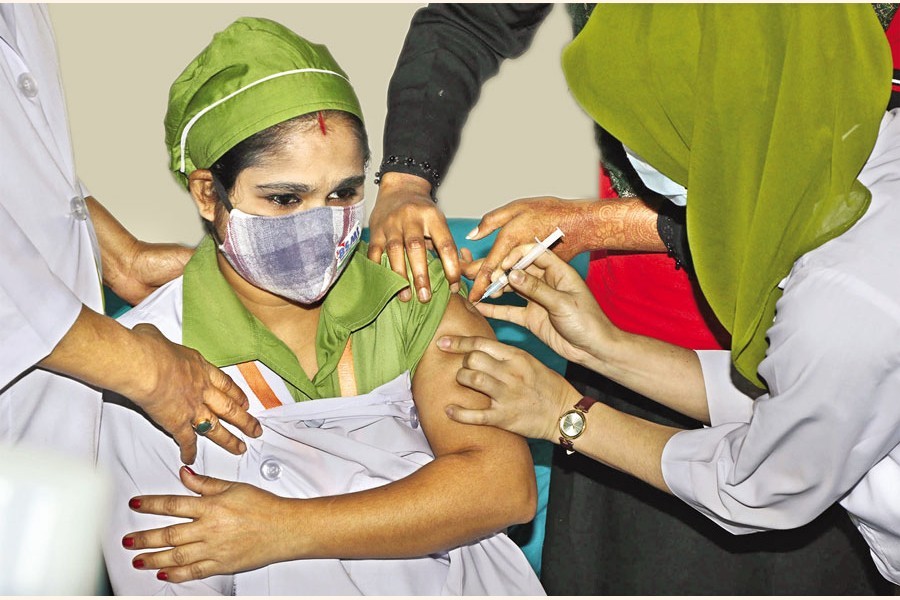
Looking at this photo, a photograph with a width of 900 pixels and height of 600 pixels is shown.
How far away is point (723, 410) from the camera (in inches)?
83.0

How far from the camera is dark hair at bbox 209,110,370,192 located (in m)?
1.88

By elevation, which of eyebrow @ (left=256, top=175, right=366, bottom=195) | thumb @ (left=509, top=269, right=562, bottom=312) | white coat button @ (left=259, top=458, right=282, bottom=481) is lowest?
white coat button @ (left=259, top=458, right=282, bottom=481)

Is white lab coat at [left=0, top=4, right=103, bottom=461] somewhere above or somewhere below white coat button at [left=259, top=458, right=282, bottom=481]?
above

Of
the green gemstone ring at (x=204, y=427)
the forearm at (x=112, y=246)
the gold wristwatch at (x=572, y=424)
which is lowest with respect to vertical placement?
the gold wristwatch at (x=572, y=424)

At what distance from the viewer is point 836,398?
1512mm

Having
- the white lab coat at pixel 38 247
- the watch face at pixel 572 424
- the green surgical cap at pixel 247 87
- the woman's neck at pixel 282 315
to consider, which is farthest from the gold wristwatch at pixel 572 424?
the white lab coat at pixel 38 247

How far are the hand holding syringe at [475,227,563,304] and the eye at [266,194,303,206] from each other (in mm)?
465

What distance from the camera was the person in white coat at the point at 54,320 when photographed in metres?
1.65

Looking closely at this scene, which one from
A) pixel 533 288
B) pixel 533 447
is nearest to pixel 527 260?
pixel 533 288

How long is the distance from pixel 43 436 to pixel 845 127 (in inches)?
56.9

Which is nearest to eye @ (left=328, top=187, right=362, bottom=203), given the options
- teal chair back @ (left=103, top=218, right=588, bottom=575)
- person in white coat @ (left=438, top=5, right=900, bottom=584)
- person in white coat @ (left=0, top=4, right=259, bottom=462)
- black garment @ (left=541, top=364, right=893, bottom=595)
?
person in white coat @ (left=0, top=4, right=259, bottom=462)

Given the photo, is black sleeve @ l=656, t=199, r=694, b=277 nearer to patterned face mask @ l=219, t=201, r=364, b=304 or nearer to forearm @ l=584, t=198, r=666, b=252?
forearm @ l=584, t=198, r=666, b=252

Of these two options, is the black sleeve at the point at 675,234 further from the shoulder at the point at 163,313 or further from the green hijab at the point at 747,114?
the shoulder at the point at 163,313

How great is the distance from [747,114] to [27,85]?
4.14 feet
